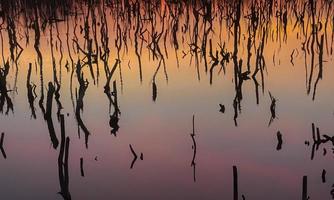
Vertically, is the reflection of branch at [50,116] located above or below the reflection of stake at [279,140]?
above

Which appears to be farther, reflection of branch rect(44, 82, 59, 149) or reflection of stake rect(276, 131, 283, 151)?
reflection of branch rect(44, 82, 59, 149)

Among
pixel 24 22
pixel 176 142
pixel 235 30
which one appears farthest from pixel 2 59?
pixel 176 142

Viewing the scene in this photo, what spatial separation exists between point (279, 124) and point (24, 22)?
7.92 metres

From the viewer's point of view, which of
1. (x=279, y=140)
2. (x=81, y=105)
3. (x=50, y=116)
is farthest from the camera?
(x=81, y=105)

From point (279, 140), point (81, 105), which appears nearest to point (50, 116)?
point (81, 105)

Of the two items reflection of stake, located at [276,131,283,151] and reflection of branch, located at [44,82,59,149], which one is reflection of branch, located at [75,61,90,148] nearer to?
reflection of branch, located at [44,82,59,149]

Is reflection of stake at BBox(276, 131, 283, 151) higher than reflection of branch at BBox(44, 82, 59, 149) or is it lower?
lower

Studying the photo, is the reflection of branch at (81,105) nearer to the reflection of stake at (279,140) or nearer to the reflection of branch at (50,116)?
the reflection of branch at (50,116)

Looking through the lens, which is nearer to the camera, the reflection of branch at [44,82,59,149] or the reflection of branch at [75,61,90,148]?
the reflection of branch at [44,82,59,149]

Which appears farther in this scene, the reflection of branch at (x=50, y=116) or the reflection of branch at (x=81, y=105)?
the reflection of branch at (x=81, y=105)

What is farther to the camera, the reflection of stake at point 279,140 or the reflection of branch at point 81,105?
the reflection of branch at point 81,105

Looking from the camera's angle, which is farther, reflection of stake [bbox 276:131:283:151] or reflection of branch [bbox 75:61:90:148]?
reflection of branch [bbox 75:61:90:148]

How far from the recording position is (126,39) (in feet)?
38.7

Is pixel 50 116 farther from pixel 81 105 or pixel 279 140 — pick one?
pixel 279 140
